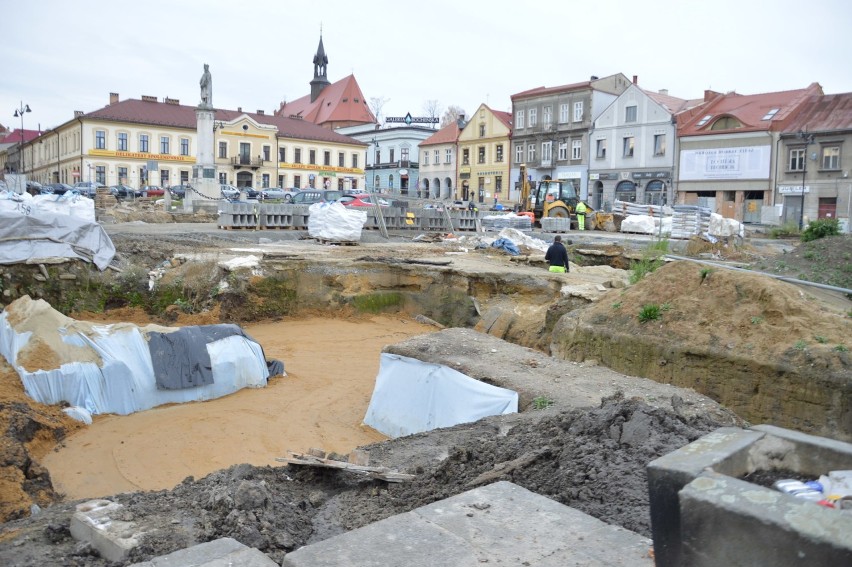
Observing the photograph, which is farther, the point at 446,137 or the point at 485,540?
the point at 446,137

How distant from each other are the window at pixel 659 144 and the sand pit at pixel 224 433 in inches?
1544

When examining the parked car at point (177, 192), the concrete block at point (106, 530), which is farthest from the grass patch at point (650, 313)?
the parked car at point (177, 192)

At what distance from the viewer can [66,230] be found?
591 inches

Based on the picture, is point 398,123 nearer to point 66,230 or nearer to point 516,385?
point 66,230

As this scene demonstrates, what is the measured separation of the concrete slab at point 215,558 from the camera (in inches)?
121

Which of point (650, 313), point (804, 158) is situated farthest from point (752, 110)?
point (650, 313)

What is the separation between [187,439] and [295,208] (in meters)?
16.5

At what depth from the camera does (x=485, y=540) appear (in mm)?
3188

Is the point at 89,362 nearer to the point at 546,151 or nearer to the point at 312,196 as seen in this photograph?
the point at 312,196

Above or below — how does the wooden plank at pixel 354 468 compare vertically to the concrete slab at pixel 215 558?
below

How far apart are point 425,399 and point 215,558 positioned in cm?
585

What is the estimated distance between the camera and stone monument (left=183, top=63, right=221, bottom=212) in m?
31.7

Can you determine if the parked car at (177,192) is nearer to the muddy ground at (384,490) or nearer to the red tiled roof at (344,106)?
the red tiled roof at (344,106)

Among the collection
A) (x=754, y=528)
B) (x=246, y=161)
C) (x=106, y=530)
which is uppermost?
(x=246, y=161)
